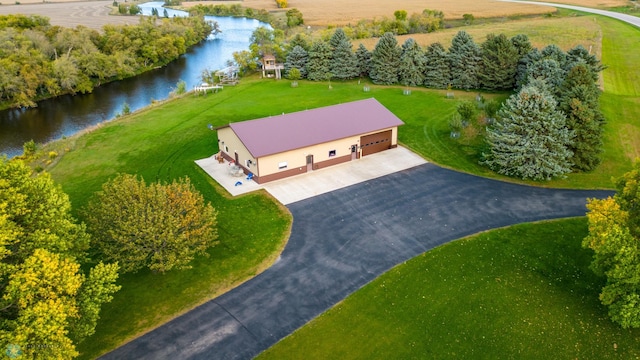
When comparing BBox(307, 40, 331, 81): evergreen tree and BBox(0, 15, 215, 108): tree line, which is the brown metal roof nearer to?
BBox(307, 40, 331, 81): evergreen tree

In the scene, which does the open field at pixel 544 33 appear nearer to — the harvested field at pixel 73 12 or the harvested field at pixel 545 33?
the harvested field at pixel 545 33

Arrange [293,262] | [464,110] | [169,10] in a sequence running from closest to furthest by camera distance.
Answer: [293,262] → [464,110] → [169,10]

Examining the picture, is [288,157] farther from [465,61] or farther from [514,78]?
[514,78]

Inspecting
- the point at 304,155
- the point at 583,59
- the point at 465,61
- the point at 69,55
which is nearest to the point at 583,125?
the point at 583,59

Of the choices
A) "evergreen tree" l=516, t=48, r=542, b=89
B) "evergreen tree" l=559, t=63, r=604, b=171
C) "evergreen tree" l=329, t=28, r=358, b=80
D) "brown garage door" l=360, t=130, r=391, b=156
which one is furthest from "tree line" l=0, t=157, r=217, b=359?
"evergreen tree" l=516, t=48, r=542, b=89

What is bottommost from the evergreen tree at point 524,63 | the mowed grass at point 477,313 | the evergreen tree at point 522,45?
the mowed grass at point 477,313

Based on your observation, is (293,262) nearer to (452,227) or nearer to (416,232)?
(416,232)

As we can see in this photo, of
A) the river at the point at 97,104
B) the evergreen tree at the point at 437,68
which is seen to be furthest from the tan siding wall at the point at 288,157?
the evergreen tree at the point at 437,68

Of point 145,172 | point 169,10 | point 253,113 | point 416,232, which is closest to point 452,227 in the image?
point 416,232
